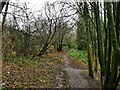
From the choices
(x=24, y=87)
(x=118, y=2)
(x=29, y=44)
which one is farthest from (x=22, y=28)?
(x=118, y=2)

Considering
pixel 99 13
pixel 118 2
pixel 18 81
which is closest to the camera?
pixel 118 2

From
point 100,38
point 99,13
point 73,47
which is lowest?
point 73,47

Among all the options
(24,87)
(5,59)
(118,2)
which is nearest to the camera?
(118,2)

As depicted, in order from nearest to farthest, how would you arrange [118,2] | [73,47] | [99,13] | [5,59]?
[118,2], [99,13], [5,59], [73,47]

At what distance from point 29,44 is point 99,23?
34.7ft

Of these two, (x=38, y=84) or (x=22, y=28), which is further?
(x=22, y=28)

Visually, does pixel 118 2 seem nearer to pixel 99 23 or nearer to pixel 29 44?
pixel 99 23

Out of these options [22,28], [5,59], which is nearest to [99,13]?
[5,59]

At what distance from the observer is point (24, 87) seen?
440 inches

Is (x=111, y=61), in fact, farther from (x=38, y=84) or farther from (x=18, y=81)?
(x=18, y=81)

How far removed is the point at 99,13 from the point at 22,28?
1046cm

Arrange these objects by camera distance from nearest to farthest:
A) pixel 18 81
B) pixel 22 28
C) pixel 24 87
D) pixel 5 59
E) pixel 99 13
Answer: pixel 24 87 < pixel 18 81 < pixel 99 13 < pixel 5 59 < pixel 22 28

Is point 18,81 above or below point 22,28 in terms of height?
below

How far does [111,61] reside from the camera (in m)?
11.8
